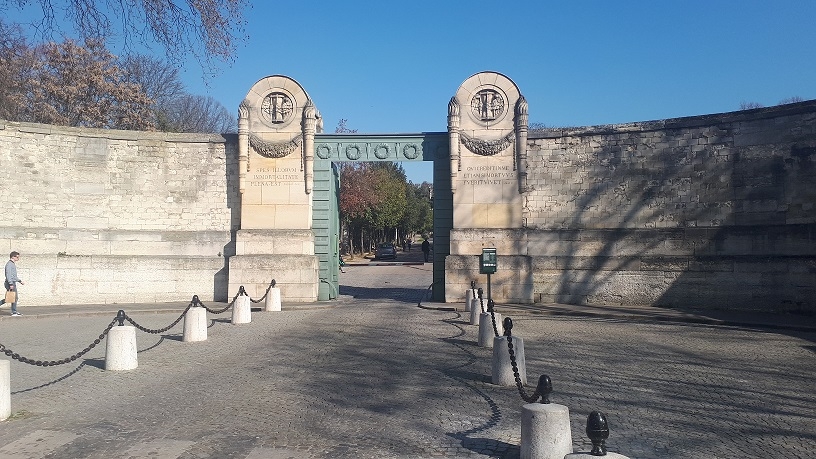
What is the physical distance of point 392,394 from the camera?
702 centimetres

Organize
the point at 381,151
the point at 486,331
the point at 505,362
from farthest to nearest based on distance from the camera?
the point at 381,151 → the point at 486,331 → the point at 505,362

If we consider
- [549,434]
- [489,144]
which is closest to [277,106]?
[489,144]

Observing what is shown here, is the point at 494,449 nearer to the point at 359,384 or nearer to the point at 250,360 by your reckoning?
the point at 359,384

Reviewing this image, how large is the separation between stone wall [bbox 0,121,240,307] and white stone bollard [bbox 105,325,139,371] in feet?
31.6

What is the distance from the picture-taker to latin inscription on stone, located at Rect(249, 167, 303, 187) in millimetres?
18078

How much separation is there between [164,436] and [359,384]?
2.61m

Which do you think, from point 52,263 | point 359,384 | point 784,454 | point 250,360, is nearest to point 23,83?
point 52,263

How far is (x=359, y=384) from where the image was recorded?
7527 mm

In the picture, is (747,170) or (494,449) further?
(747,170)

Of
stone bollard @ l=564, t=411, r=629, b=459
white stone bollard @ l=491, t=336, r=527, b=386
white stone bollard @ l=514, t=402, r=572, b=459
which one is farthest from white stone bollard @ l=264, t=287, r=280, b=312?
stone bollard @ l=564, t=411, r=629, b=459

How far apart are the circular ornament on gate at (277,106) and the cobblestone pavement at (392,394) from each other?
313 inches

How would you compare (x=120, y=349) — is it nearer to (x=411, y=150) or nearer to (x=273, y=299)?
(x=273, y=299)

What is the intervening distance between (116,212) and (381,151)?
8213 millimetres

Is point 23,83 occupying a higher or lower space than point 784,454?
higher
